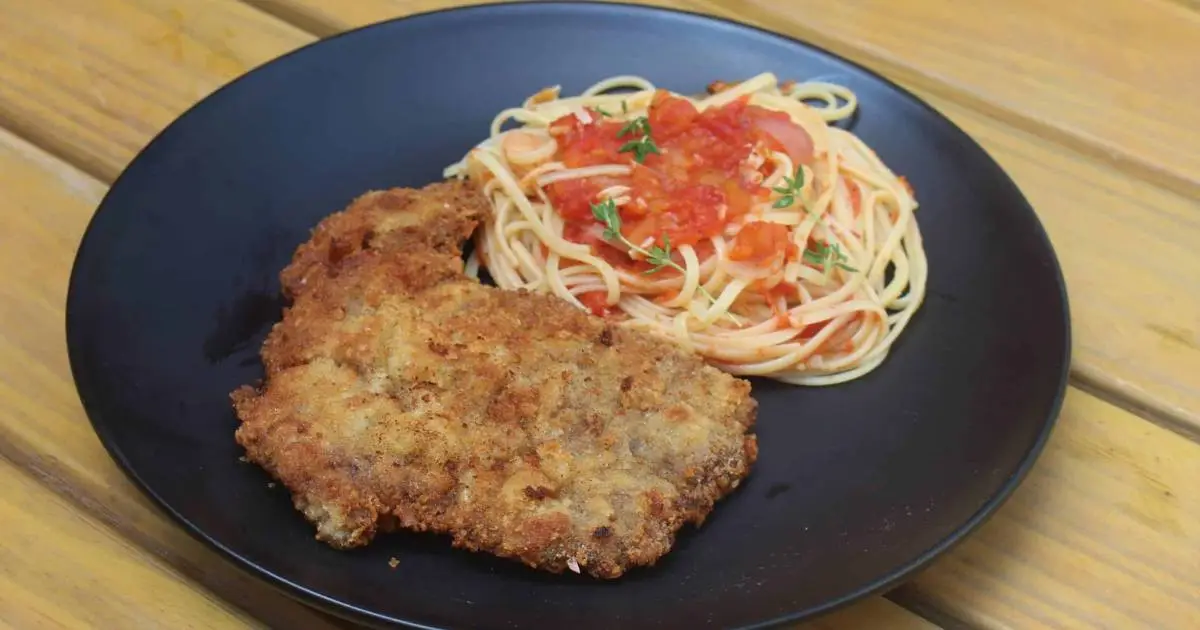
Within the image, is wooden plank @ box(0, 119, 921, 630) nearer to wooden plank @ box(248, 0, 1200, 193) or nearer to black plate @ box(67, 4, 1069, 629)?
black plate @ box(67, 4, 1069, 629)

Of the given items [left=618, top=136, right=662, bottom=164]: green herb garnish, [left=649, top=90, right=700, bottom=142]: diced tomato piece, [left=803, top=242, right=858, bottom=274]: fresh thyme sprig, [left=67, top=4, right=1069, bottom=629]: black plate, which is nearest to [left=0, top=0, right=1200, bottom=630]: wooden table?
[left=67, top=4, right=1069, bottom=629]: black plate

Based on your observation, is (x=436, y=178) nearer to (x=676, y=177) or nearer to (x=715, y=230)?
(x=676, y=177)

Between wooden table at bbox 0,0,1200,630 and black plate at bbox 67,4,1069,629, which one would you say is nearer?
black plate at bbox 67,4,1069,629

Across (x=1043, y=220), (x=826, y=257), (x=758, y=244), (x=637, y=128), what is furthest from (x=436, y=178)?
(x=1043, y=220)

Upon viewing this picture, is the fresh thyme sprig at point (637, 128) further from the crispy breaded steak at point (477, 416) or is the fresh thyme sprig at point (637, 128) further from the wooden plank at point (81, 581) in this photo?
the wooden plank at point (81, 581)

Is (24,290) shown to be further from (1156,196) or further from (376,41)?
(1156,196)

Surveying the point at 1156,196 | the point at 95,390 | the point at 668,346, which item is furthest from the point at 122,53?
the point at 1156,196

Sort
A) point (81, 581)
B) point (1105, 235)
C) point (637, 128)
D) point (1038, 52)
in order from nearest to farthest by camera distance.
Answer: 1. point (81, 581)
2. point (637, 128)
3. point (1105, 235)
4. point (1038, 52)
